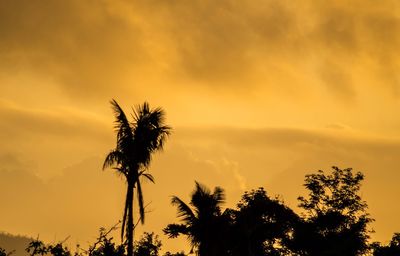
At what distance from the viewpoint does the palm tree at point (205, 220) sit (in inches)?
1090

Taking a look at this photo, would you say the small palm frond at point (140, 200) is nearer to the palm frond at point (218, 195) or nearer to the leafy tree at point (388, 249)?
the palm frond at point (218, 195)

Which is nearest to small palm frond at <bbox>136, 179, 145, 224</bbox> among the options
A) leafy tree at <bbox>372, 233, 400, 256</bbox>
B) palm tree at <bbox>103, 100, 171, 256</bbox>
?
palm tree at <bbox>103, 100, 171, 256</bbox>

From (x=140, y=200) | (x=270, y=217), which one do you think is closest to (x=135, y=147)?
(x=140, y=200)

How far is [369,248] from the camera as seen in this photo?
161 feet

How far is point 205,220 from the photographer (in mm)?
27719

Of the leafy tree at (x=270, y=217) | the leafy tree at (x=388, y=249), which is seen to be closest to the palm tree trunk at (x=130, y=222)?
the leafy tree at (x=270, y=217)

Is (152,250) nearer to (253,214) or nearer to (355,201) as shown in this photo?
(253,214)

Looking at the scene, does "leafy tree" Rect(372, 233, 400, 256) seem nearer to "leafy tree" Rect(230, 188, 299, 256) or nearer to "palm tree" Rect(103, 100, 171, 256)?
"leafy tree" Rect(230, 188, 299, 256)

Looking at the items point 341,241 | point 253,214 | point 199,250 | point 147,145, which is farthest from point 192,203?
point 341,241

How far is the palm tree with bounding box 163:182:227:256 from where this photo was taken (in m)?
27.7

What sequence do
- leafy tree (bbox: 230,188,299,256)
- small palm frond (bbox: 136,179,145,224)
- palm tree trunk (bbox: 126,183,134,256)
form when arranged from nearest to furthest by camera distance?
1. palm tree trunk (bbox: 126,183,134,256)
2. small palm frond (bbox: 136,179,145,224)
3. leafy tree (bbox: 230,188,299,256)

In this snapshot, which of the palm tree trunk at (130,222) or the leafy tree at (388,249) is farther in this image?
the leafy tree at (388,249)

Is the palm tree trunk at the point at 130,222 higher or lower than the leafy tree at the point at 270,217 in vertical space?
lower

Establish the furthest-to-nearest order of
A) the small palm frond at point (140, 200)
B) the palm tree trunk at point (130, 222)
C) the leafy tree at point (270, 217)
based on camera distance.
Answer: the leafy tree at point (270, 217) < the small palm frond at point (140, 200) < the palm tree trunk at point (130, 222)
